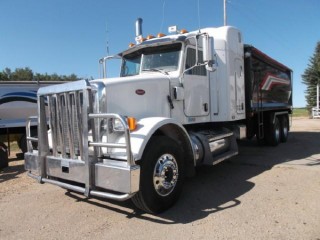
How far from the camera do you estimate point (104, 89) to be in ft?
16.0

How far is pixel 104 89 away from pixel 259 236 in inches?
110

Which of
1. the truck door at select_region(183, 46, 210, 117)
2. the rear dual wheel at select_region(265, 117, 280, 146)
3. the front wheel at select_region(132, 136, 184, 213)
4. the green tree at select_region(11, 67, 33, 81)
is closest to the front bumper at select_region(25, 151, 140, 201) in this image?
the front wheel at select_region(132, 136, 184, 213)

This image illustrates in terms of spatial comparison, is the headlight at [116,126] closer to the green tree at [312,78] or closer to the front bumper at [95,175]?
the front bumper at [95,175]

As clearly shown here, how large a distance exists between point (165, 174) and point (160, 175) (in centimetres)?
13

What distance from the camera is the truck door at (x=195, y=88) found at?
6367 millimetres

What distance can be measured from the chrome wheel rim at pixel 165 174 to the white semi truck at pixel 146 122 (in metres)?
0.01

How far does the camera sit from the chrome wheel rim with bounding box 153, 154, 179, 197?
468cm

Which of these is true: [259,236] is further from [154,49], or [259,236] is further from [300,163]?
[300,163]

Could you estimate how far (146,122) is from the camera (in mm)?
4824

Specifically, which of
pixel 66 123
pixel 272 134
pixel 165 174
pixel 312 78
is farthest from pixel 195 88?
pixel 312 78

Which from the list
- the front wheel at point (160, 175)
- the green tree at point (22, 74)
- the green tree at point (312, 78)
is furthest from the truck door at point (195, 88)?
the green tree at point (22, 74)

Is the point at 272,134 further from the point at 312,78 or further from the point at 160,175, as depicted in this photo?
the point at 312,78

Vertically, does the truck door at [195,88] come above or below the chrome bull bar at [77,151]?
above

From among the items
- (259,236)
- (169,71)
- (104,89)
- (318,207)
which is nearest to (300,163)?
(318,207)
